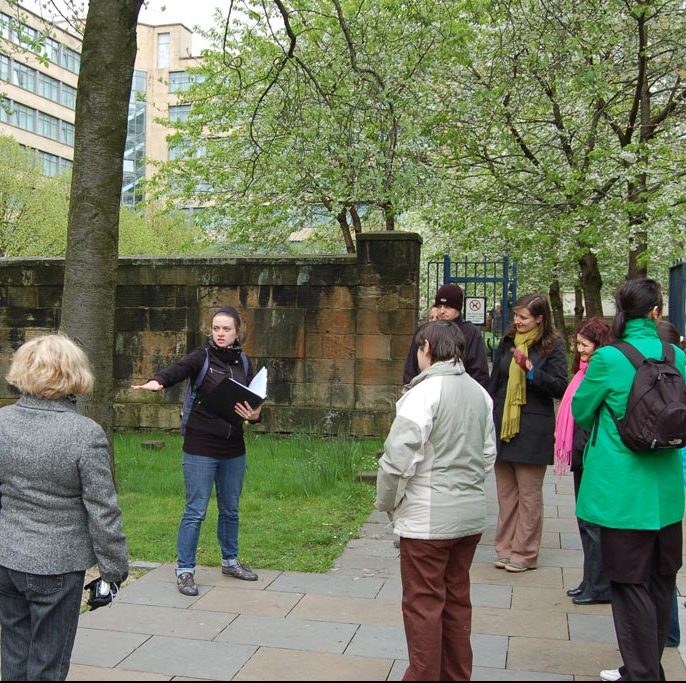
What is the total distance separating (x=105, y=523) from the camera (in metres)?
3.25

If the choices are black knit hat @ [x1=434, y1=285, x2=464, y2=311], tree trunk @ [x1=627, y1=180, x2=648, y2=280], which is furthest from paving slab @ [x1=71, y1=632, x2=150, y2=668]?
tree trunk @ [x1=627, y1=180, x2=648, y2=280]

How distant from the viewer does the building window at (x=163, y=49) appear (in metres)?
69.2

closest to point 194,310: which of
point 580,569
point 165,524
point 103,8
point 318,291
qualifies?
point 318,291

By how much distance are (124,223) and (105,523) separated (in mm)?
36956

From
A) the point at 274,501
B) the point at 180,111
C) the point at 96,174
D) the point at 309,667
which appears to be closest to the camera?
the point at 309,667

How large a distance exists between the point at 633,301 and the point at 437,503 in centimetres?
132

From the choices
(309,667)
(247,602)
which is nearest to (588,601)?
(309,667)

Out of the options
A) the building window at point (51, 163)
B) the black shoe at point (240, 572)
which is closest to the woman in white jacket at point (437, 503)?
the black shoe at point (240, 572)

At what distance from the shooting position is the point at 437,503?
3.78 metres

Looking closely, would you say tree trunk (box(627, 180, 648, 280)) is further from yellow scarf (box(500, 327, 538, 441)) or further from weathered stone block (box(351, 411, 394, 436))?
yellow scarf (box(500, 327, 538, 441))

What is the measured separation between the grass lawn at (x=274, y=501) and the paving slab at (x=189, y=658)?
1.58 metres

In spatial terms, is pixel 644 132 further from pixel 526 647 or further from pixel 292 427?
pixel 526 647

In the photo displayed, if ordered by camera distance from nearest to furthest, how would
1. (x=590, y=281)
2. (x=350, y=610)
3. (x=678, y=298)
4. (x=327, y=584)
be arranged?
(x=350, y=610), (x=327, y=584), (x=678, y=298), (x=590, y=281)

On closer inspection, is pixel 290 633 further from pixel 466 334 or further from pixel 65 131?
pixel 65 131
